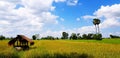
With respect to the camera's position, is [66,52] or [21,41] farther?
[21,41]

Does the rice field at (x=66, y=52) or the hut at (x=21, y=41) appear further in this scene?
the hut at (x=21, y=41)

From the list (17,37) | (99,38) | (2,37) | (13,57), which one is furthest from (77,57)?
(2,37)

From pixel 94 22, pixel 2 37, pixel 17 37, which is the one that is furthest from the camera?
pixel 2 37

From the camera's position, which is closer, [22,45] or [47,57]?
[47,57]

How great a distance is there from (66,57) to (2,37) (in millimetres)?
127082

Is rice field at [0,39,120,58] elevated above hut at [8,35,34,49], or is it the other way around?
hut at [8,35,34,49]

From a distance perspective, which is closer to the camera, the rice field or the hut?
the rice field

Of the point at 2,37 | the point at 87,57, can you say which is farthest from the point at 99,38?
the point at 87,57

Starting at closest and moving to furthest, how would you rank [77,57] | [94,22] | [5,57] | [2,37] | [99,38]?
[5,57] < [77,57] < [99,38] < [94,22] < [2,37]

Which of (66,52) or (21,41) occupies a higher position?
(21,41)

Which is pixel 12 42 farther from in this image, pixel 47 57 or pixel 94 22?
pixel 94 22

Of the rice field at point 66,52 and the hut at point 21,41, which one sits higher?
the hut at point 21,41

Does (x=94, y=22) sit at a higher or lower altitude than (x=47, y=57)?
higher

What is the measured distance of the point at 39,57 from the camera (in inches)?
770
